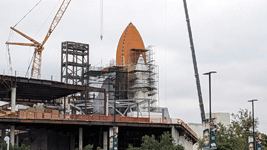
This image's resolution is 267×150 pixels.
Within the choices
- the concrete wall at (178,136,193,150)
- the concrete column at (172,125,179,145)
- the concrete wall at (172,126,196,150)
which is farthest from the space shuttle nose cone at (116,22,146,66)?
the concrete column at (172,125,179,145)

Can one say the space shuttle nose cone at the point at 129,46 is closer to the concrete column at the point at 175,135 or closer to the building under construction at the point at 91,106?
the building under construction at the point at 91,106

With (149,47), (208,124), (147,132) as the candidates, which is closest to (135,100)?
(149,47)

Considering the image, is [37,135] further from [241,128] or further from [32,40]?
[32,40]

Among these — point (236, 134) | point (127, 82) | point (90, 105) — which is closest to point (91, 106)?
point (90, 105)

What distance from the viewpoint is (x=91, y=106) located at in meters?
103

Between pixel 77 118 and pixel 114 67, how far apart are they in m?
42.0

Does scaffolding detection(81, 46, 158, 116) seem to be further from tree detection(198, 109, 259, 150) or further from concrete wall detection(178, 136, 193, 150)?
tree detection(198, 109, 259, 150)

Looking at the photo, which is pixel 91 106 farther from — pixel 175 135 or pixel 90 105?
pixel 175 135

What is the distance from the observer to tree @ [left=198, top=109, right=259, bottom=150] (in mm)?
57088

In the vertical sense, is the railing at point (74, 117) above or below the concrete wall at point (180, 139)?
above

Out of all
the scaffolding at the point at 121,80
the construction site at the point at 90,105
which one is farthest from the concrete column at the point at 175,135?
the scaffolding at the point at 121,80

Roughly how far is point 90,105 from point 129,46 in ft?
95.5

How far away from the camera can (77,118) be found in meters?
71.6

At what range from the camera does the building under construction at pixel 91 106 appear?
71.3 m
